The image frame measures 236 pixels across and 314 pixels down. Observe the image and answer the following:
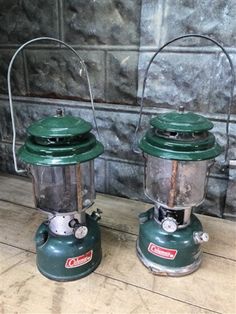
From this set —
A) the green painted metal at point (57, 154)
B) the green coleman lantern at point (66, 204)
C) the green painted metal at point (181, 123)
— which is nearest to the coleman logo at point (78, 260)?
the green coleman lantern at point (66, 204)

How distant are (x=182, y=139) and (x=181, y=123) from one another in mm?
40

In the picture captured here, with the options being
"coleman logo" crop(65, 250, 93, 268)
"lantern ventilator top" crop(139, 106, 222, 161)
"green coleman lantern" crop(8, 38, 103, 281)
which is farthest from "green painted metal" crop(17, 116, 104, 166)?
"coleman logo" crop(65, 250, 93, 268)

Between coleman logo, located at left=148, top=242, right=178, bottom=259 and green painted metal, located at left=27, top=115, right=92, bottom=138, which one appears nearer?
green painted metal, located at left=27, top=115, right=92, bottom=138

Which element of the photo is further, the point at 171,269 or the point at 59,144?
the point at 171,269

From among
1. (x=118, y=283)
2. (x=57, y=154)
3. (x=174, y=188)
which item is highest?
(x=57, y=154)

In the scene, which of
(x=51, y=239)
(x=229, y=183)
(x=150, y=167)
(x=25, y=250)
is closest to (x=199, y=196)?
(x=150, y=167)

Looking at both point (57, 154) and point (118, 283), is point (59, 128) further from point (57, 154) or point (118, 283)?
point (118, 283)

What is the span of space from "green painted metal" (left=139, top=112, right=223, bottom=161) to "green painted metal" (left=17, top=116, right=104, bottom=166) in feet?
0.49

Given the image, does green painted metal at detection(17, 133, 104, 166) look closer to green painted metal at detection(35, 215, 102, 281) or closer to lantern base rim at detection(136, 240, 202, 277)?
green painted metal at detection(35, 215, 102, 281)

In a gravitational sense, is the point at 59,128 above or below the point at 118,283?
above

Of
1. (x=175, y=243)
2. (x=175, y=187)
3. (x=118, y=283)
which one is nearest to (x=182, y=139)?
(x=175, y=187)

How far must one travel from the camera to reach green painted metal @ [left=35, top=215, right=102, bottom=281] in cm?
75

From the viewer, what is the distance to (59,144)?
0.67m

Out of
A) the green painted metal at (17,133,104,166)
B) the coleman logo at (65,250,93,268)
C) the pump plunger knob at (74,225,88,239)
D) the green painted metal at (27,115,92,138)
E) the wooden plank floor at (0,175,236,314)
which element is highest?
the green painted metal at (27,115,92,138)
